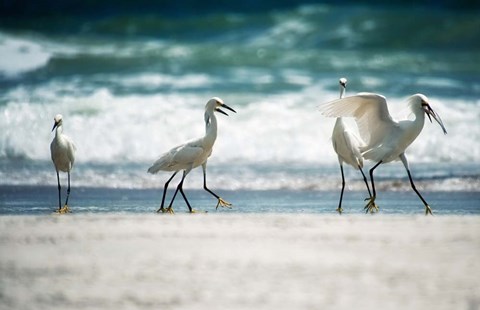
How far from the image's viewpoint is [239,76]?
2092 centimetres

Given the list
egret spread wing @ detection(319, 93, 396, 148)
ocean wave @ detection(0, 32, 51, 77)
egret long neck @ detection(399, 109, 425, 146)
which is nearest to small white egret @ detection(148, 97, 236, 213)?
egret spread wing @ detection(319, 93, 396, 148)

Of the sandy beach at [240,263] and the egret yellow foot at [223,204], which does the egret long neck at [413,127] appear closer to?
the egret yellow foot at [223,204]

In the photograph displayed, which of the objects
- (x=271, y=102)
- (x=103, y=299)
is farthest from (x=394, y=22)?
(x=103, y=299)

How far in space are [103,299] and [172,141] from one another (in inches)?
411

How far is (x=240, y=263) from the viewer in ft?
20.2

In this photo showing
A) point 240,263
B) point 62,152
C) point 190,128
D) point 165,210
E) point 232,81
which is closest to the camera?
point 240,263

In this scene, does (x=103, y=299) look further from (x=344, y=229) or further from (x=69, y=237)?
(x=344, y=229)

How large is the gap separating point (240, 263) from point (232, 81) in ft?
47.1

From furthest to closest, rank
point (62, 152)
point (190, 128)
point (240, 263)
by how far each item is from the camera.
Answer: point (190, 128), point (62, 152), point (240, 263)

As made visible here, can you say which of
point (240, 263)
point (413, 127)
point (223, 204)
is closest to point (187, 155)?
point (223, 204)

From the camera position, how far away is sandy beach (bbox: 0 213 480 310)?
17.6 ft

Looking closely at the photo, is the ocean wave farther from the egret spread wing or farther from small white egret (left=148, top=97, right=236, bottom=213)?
the egret spread wing

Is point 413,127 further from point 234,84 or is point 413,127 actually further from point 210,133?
point 234,84

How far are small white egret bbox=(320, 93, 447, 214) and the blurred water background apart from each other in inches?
74.7
